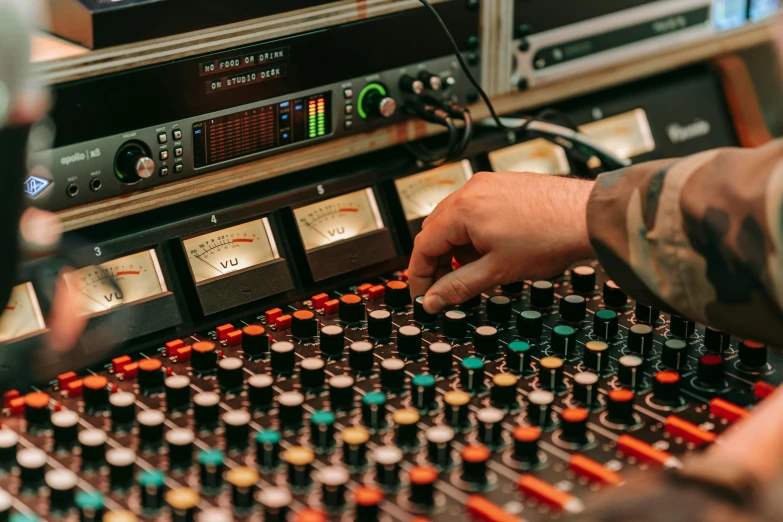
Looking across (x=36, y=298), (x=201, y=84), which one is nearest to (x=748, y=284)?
(x=201, y=84)

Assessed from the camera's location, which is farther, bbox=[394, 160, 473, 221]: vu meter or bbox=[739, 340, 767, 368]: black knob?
bbox=[394, 160, 473, 221]: vu meter

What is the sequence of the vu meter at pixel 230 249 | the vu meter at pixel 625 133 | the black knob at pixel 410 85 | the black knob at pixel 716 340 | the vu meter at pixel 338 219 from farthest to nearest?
the vu meter at pixel 625 133
the black knob at pixel 410 85
the vu meter at pixel 338 219
the vu meter at pixel 230 249
the black knob at pixel 716 340

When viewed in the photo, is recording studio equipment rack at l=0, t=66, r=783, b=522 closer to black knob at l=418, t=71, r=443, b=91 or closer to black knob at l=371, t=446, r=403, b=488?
black knob at l=371, t=446, r=403, b=488

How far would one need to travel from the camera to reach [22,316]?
151 cm

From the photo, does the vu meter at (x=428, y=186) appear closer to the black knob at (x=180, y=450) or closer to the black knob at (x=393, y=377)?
the black knob at (x=393, y=377)

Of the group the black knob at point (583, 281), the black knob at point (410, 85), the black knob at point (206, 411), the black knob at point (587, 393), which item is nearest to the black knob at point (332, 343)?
the black knob at point (206, 411)

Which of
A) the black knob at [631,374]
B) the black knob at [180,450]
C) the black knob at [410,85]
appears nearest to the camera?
the black knob at [180,450]

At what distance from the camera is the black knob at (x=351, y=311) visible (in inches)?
64.5

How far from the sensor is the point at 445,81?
6.44ft

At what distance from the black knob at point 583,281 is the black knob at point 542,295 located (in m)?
0.07

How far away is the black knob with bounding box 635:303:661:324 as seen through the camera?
166cm

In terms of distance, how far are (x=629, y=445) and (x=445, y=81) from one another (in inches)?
34.4

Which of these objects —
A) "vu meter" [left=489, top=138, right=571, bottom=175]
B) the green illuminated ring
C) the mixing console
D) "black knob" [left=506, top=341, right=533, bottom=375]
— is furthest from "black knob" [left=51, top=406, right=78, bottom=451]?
"vu meter" [left=489, top=138, right=571, bottom=175]

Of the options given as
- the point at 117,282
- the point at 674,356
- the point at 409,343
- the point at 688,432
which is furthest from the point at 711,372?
the point at 117,282
